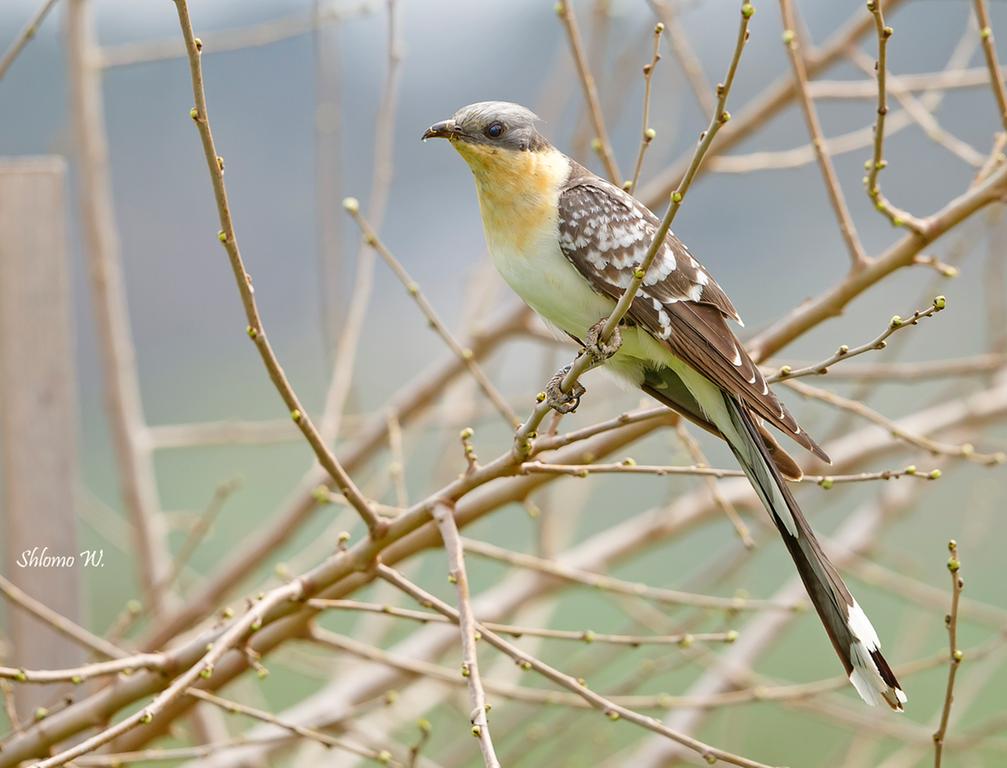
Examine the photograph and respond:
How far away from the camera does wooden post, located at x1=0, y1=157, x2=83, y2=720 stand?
84.0 inches

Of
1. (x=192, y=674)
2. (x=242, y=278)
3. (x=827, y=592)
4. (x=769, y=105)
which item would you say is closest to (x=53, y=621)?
(x=192, y=674)

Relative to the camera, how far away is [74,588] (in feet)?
7.18

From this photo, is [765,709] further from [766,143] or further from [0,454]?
[0,454]

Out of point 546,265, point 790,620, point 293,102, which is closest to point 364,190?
point 293,102

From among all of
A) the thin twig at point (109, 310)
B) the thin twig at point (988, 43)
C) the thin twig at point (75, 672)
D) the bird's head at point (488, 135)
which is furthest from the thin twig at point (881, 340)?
the thin twig at point (109, 310)

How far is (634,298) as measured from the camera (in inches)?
64.2

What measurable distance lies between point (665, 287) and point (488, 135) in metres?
0.42

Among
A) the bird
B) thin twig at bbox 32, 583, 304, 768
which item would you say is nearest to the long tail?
the bird

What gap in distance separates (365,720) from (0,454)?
5.52 ft

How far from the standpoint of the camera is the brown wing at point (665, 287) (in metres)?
1.70

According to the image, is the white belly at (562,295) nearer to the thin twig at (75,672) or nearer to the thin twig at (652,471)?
the thin twig at (652,471)

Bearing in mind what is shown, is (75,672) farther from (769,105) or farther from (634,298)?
(769,105)

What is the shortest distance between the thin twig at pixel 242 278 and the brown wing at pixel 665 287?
58cm

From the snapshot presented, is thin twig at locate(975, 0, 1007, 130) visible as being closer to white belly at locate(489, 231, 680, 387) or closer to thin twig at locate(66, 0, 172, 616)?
white belly at locate(489, 231, 680, 387)
